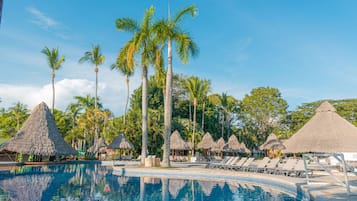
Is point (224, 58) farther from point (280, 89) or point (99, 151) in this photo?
point (280, 89)

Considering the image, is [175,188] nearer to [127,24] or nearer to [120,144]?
[127,24]

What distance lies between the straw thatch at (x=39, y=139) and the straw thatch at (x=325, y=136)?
18.4 meters

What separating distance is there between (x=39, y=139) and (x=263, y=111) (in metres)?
30.5

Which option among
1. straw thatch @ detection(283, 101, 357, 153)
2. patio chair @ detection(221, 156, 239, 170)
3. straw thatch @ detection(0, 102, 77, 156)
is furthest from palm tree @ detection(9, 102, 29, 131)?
straw thatch @ detection(283, 101, 357, 153)

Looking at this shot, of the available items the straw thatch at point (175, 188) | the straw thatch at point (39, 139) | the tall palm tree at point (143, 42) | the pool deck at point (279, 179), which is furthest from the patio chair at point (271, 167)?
the straw thatch at point (39, 139)

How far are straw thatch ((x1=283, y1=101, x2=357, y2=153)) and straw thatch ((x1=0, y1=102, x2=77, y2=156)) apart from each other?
18.4m

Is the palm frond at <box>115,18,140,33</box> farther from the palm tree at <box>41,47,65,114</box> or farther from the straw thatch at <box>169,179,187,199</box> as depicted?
the palm tree at <box>41,47,65,114</box>

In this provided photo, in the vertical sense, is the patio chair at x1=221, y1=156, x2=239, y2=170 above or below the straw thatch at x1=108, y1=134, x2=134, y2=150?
below

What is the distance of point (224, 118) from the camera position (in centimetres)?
4462

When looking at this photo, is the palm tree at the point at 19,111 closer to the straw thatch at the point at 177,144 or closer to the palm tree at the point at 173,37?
the straw thatch at the point at 177,144

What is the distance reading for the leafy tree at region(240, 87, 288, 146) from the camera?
43.1 meters

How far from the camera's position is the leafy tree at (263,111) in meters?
43.1

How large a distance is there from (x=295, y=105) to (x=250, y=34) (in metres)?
24.0

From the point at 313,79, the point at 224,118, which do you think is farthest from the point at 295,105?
the point at 313,79
